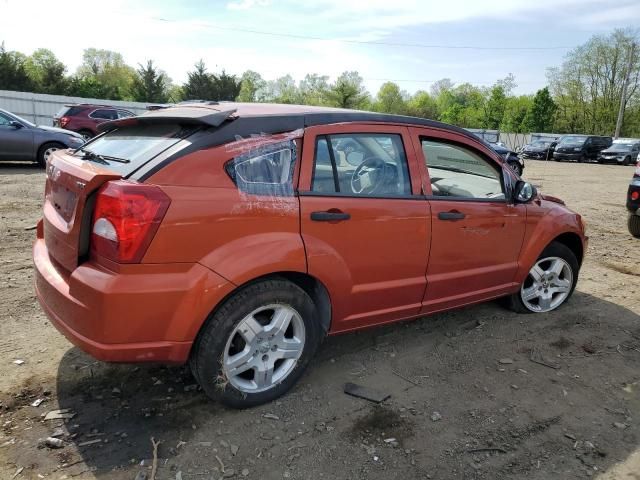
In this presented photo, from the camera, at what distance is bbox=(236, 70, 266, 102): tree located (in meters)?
82.1

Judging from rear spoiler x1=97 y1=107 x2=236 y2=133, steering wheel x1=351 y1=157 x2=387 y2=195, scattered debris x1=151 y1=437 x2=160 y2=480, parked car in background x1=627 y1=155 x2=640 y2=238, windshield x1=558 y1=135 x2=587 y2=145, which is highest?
windshield x1=558 y1=135 x2=587 y2=145

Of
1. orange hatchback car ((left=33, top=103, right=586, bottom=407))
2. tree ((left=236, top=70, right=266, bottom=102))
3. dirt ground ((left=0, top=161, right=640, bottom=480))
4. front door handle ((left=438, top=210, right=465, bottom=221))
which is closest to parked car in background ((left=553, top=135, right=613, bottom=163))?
dirt ground ((left=0, top=161, right=640, bottom=480))

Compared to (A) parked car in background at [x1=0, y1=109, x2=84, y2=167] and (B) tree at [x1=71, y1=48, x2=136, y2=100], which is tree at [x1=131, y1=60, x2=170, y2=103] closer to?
(B) tree at [x1=71, y1=48, x2=136, y2=100]

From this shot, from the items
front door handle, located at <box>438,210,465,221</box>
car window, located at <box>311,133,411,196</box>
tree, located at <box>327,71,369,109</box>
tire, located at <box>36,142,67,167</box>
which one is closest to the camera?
car window, located at <box>311,133,411,196</box>

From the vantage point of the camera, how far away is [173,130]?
2.86 m

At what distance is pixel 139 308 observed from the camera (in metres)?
2.49

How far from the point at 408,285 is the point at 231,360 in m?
1.33

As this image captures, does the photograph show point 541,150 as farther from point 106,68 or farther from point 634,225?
point 106,68

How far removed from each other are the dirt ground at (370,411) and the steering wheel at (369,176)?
1.26m

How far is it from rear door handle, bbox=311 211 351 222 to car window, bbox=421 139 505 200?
0.95 meters

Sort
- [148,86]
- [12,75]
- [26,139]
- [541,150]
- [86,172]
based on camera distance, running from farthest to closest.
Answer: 1. [148,86]
2. [12,75]
3. [541,150]
4. [26,139]
5. [86,172]

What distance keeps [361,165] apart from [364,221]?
39 cm

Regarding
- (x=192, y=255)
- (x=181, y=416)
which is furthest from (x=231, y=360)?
(x=192, y=255)

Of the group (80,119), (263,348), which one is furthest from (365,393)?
(80,119)
